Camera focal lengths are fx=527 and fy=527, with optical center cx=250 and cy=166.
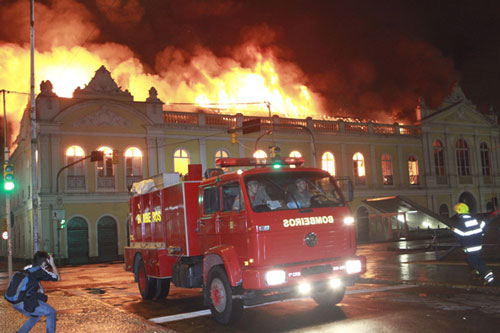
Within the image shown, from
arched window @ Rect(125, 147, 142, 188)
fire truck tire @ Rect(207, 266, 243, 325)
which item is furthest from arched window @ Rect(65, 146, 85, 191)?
fire truck tire @ Rect(207, 266, 243, 325)

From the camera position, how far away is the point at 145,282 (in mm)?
12867

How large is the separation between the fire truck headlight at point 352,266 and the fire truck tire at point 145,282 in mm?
5507

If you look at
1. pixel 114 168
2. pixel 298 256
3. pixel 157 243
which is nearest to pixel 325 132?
pixel 114 168

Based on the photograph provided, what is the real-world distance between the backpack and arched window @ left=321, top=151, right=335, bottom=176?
3423cm

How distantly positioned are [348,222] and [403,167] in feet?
121

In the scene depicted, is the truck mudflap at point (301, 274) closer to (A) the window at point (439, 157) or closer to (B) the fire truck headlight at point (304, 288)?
(B) the fire truck headlight at point (304, 288)

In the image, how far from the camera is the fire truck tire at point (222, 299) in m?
8.95

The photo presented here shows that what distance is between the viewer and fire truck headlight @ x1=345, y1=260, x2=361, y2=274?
9.07 m

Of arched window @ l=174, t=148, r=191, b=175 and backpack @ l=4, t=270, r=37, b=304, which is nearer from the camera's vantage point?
backpack @ l=4, t=270, r=37, b=304

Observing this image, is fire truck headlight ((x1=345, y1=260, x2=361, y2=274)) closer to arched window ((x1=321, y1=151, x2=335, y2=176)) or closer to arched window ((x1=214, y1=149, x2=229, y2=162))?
arched window ((x1=214, y1=149, x2=229, y2=162))

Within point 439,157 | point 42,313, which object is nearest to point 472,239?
point 42,313

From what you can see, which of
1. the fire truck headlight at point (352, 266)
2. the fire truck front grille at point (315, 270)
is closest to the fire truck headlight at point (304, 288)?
the fire truck front grille at point (315, 270)

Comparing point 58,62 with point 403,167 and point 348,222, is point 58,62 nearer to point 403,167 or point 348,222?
point 403,167

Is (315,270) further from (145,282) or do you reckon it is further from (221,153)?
(221,153)
